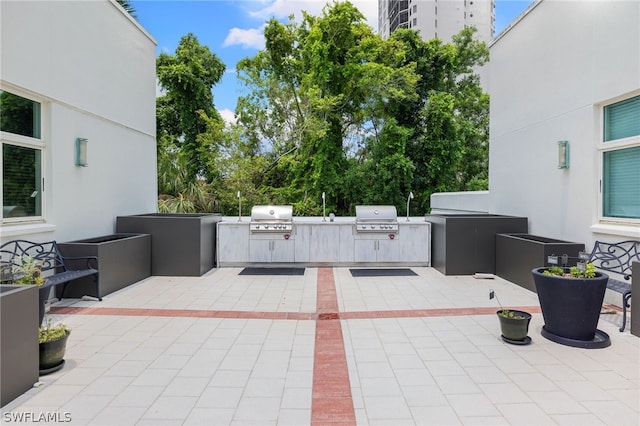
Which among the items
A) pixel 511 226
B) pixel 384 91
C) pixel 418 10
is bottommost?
pixel 511 226

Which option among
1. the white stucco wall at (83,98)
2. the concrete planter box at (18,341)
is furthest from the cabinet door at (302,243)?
the concrete planter box at (18,341)

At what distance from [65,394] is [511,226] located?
6.34 meters

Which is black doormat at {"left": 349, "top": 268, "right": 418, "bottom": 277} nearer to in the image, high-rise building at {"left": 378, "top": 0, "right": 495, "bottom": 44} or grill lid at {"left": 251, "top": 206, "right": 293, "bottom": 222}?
grill lid at {"left": 251, "top": 206, "right": 293, "bottom": 222}

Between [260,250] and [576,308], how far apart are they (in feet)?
16.2

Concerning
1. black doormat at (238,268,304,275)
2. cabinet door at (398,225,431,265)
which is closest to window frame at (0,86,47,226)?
black doormat at (238,268,304,275)

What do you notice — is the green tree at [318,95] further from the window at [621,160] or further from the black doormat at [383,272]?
the window at [621,160]

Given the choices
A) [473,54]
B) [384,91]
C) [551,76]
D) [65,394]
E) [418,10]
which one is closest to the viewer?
[65,394]

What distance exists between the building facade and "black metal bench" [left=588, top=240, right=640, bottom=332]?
109 millimetres

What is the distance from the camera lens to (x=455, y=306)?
455cm

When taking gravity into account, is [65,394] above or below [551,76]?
below

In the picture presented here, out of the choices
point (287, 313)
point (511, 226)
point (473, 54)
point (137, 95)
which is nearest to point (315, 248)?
point (287, 313)

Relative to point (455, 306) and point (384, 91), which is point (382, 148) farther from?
point (455, 306)

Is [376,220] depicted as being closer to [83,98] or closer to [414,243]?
[414,243]

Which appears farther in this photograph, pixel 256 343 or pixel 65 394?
pixel 256 343
